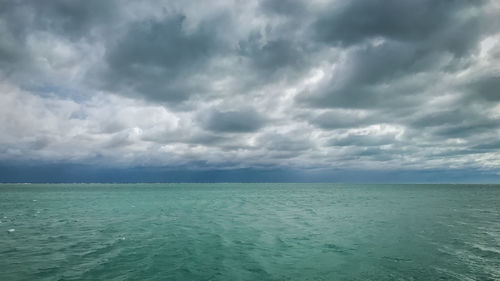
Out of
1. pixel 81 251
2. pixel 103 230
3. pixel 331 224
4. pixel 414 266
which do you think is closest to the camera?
pixel 414 266

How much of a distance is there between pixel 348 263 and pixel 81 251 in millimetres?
20783

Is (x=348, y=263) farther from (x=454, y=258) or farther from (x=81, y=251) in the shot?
(x=81, y=251)

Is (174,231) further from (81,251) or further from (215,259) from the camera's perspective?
(215,259)

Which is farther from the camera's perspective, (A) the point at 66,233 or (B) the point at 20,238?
(A) the point at 66,233

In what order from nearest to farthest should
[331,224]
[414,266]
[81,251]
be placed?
1. [414,266]
2. [81,251]
3. [331,224]

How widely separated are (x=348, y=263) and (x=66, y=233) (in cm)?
2932

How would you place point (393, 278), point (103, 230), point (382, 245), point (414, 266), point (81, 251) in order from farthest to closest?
point (103, 230) < point (382, 245) < point (81, 251) < point (414, 266) < point (393, 278)

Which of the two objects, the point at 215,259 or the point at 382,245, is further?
the point at 382,245

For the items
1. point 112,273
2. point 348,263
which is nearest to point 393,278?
point 348,263

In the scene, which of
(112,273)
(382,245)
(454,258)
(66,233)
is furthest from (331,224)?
(66,233)

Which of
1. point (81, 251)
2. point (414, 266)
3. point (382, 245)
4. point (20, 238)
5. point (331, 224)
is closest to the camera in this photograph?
point (414, 266)

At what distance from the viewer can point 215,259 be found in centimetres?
1978

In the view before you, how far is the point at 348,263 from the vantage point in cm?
1870

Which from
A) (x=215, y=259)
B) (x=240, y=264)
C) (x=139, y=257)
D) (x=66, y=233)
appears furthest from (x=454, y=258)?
(x=66, y=233)
